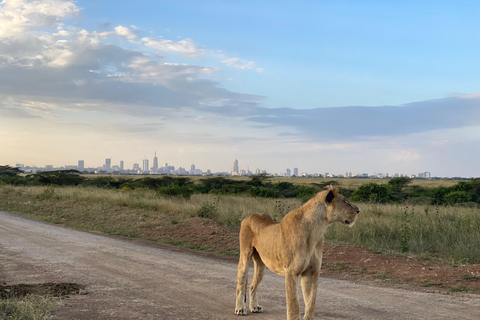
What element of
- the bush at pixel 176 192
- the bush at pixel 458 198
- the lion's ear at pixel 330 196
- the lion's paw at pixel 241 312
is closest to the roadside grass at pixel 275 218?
the bush at pixel 176 192

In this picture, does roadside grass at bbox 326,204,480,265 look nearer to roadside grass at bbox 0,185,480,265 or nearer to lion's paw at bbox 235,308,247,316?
roadside grass at bbox 0,185,480,265

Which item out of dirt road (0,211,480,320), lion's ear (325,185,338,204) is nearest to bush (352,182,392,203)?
dirt road (0,211,480,320)

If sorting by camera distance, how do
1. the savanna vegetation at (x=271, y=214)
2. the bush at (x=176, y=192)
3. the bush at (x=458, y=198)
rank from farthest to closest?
the bush at (x=458, y=198) < the bush at (x=176, y=192) < the savanna vegetation at (x=271, y=214)

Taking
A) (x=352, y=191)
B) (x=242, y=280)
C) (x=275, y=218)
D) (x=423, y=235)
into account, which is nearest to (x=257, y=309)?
(x=242, y=280)

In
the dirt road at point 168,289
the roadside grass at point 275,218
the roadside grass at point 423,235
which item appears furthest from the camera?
the roadside grass at point 275,218

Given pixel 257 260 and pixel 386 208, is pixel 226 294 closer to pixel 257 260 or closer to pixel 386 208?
pixel 257 260

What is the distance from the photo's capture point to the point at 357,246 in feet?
43.9

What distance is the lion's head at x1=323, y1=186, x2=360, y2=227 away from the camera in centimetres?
518

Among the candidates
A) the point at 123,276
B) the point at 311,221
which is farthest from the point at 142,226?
the point at 311,221

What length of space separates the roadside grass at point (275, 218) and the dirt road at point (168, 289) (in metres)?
3.55

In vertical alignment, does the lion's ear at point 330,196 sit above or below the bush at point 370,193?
above

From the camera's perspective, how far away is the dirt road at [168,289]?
23.2 feet

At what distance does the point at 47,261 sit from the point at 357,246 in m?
8.77

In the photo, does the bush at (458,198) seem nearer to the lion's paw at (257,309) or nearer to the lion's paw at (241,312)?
the lion's paw at (257,309)
